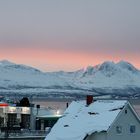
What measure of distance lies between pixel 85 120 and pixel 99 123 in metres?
1.54

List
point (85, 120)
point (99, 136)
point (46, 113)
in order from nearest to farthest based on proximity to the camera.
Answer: point (99, 136) → point (85, 120) → point (46, 113)

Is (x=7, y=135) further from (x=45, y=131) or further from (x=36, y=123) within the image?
(x=36, y=123)

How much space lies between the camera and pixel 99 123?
50438 millimetres

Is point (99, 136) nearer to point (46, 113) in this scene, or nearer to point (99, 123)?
point (99, 123)

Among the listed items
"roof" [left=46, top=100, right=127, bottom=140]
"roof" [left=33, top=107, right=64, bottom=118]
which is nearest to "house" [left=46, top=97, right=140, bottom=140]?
"roof" [left=46, top=100, right=127, bottom=140]

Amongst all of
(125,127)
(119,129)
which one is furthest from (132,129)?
(119,129)

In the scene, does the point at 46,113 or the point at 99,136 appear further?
the point at 46,113

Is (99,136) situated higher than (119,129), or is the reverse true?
(119,129)

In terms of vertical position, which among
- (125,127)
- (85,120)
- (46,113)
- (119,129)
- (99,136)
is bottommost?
(99,136)

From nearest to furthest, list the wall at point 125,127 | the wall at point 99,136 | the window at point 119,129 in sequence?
the wall at point 99,136 < the wall at point 125,127 < the window at point 119,129

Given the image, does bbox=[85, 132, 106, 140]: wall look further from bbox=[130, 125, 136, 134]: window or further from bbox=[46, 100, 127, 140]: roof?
bbox=[130, 125, 136, 134]: window

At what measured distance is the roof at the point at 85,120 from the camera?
50.2 meters

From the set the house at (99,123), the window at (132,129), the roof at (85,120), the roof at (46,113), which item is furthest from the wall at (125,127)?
the roof at (46,113)

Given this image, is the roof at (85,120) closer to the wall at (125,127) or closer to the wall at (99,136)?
the wall at (99,136)
